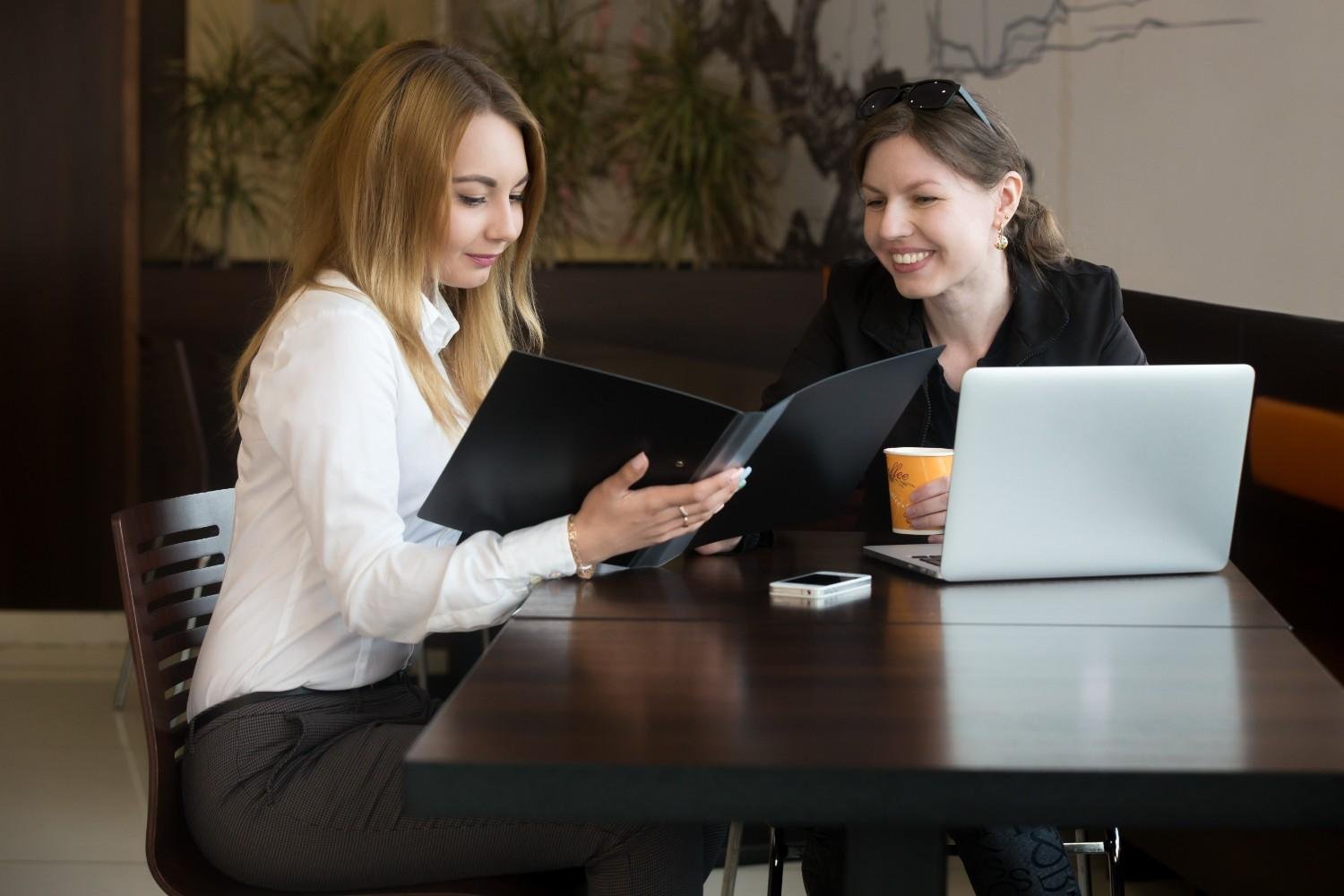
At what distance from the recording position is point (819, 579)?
5.24ft

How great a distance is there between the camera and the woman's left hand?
1808 millimetres

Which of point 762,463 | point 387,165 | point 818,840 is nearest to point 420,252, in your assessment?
point 387,165

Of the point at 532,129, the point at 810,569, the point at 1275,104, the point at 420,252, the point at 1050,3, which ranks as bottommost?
the point at 810,569

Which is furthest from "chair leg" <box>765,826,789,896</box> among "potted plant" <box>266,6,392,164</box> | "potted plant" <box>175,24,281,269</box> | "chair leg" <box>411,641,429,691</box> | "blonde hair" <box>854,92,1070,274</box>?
"potted plant" <box>175,24,281,269</box>

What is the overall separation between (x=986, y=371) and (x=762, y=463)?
0.32m

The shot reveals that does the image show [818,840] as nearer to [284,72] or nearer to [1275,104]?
[1275,104]

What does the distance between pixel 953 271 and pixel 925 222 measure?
0.28ft

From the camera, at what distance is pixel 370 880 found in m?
1.48

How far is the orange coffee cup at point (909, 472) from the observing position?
1.80m

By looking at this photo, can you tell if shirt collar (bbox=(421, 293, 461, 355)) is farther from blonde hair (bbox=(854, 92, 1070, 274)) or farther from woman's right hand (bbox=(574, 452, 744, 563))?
blonde hair (bbox=(854, 92, 1070, 274))

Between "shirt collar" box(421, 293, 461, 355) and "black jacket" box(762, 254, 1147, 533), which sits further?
"black jacket" box(762, 254, 1147, 533)

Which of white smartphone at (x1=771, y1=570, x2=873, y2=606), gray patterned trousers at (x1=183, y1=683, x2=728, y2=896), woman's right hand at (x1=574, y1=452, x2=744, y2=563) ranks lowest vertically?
gray patterned trousers at (x1=183, y1=683, x2=728, y2=896)

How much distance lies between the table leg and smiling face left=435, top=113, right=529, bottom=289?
1012mm

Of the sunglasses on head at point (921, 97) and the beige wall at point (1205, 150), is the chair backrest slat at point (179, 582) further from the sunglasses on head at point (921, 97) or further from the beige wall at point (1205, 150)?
the beige wall at point (1205, 150)
